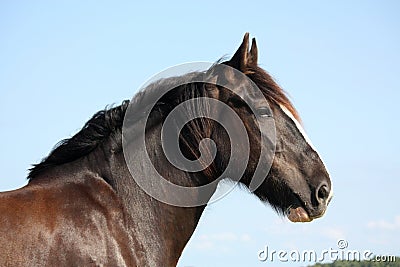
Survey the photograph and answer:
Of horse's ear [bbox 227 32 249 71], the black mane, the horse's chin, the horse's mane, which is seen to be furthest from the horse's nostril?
the black mane

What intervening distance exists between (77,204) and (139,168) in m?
0.73

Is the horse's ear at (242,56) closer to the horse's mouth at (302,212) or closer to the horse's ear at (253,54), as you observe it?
the horse's ear at (253,54)

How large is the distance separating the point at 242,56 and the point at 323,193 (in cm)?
159

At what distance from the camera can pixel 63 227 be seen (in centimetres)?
508

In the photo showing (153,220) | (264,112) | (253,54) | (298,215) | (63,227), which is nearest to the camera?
(63,227)

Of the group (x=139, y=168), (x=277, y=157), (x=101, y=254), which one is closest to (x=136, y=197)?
(x=139, y=168)

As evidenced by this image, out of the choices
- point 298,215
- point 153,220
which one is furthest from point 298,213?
point 153,220

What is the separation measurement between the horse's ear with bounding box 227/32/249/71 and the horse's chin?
1521 mm

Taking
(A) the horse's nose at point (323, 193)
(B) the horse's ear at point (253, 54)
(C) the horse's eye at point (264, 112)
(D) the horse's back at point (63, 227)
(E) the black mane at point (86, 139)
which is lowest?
(A) the horse's nose at point (323, 193)

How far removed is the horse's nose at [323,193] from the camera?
5555 millimetres

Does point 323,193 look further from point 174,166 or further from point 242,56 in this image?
point 242,56

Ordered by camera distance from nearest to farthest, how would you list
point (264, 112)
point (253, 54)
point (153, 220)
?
point (153, 220)
point (264, 112)
point (253, 54)

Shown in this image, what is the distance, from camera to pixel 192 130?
223 inches

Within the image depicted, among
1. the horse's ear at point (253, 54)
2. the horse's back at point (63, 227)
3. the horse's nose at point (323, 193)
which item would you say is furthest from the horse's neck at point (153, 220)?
the horse's ear at point (253, 54)
